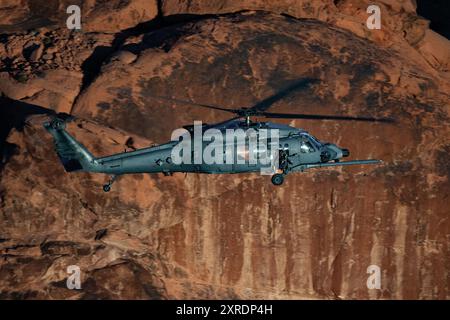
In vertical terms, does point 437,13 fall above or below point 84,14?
above

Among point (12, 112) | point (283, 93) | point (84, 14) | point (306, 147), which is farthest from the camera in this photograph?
point (84, 14)

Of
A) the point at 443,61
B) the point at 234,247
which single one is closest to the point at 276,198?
the point at 234,247

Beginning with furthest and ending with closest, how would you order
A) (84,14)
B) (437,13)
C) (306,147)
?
(437,13) < (84,14) < (306,147)

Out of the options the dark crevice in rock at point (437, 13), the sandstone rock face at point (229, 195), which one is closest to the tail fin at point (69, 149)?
the sandstone rock face at point (229, 195)

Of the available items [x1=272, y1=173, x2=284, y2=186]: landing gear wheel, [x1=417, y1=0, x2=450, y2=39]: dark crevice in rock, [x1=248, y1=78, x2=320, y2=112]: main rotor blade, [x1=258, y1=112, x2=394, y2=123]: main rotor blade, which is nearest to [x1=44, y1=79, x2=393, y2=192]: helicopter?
[x1=272, y1=173, x2=284, y2=186]: landing gear wheel

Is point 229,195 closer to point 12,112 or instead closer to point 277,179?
point 277,179

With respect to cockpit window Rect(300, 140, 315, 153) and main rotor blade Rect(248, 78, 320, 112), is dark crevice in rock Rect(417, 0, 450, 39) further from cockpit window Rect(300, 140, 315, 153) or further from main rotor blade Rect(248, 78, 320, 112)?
cockpit window Rect(300, 140, 315, 153)

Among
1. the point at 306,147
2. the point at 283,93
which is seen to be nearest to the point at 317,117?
the point at 283,93
